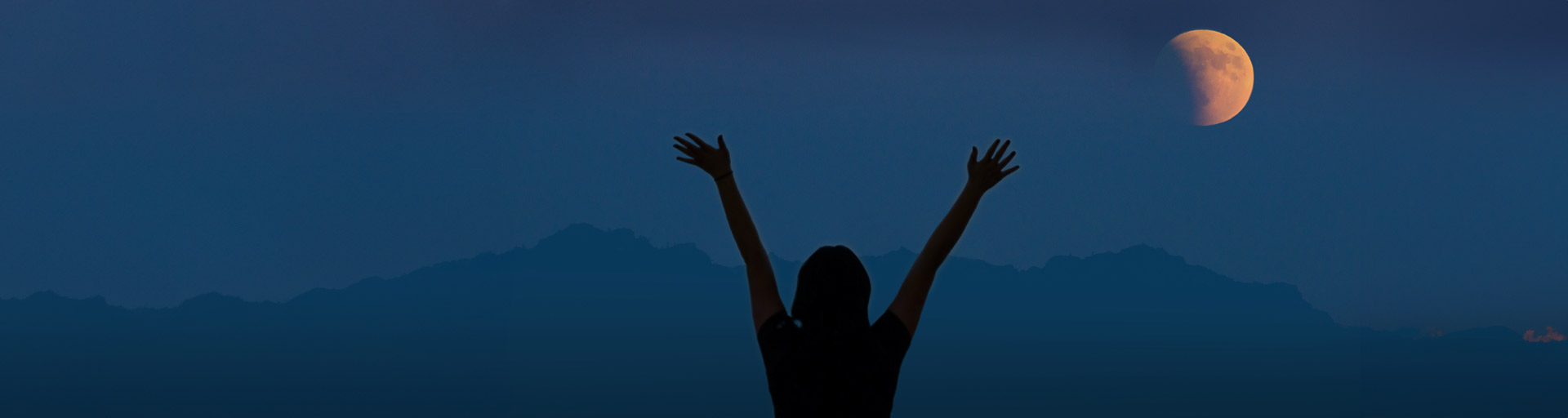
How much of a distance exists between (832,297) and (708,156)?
1.89ft

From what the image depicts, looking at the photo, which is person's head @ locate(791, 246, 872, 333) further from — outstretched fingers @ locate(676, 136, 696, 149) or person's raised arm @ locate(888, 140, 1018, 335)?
outstretched fingers @ locate(676, 136, 696, 149)

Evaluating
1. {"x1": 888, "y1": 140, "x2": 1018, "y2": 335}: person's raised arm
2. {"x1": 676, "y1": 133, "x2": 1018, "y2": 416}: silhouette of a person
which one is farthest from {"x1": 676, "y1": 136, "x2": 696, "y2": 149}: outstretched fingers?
{"x1": 888, "y1": 140, "x2": 1018, "y2": 335}: person's raised arm

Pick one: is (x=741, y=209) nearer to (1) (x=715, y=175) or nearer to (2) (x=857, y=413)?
(1) (x=715, y=175)

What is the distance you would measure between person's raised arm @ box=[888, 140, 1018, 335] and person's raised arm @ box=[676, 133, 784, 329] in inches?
13.3

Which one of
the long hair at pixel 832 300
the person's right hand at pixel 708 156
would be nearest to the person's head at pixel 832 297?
the long hair at pixel 832 300

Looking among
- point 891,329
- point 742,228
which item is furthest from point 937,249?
point 742,228

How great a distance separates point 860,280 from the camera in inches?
101

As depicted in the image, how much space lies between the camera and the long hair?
2.52 meters

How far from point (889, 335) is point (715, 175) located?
0.69 m

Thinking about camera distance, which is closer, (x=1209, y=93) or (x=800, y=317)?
(x=800, y=317)

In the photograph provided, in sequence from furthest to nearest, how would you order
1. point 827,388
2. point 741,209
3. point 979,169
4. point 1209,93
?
point 1209,93, point 979,169, point 741,209, point 827,388

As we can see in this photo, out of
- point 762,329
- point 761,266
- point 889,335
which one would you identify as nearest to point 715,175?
point 761,266

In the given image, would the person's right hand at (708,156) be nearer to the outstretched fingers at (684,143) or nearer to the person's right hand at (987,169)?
the outstretched fingers at (684,143)

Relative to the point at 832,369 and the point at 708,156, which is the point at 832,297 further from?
the point at 708,156
